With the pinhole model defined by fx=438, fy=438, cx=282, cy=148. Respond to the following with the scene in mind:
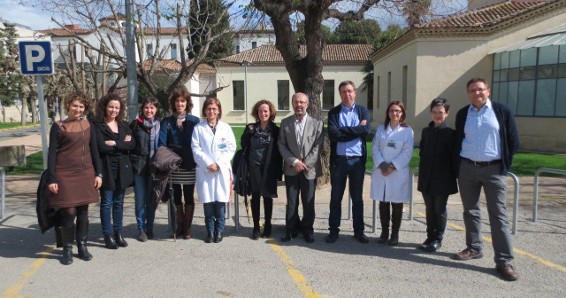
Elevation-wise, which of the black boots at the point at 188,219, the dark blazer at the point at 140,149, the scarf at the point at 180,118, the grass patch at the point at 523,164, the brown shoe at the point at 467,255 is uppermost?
the scarf at the point at 180,118

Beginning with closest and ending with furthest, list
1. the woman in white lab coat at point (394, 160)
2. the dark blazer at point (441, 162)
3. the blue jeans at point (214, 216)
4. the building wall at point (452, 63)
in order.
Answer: the dark blazer at point (441, 162) < the woman in white lab coat at point (394, 160) < the blue jeans at point (214, 216) < the building wall at point (452, 63)

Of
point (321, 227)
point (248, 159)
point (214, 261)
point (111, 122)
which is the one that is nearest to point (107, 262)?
point (214, 261)

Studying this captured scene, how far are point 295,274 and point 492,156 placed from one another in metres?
2.41

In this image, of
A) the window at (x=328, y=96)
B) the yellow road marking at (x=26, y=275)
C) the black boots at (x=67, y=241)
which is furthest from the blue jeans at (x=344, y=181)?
the window at (x=328, y=96)

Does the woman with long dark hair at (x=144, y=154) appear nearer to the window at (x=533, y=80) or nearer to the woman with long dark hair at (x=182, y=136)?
the woman with long dark hair at (x=182, y=136)

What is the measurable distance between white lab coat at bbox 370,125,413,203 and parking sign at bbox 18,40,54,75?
506 cm

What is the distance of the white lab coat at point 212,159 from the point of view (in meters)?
5.50

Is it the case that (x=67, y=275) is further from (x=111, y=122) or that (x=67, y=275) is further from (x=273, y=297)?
(x=273, y=297)

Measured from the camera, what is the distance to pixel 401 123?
5465 mm

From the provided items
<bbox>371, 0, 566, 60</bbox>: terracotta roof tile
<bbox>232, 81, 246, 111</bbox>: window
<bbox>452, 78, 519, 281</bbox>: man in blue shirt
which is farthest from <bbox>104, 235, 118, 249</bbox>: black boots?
<bbox>232, 81, 246, 111</bbox>: window

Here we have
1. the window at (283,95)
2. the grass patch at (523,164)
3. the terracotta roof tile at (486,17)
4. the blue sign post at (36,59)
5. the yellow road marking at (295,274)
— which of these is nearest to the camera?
the yellow road marking at (295,274)

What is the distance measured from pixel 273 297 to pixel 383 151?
2363 mm

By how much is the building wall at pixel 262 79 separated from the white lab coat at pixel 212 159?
35718 millimetres

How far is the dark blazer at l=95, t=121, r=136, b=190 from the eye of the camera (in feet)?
17.2
